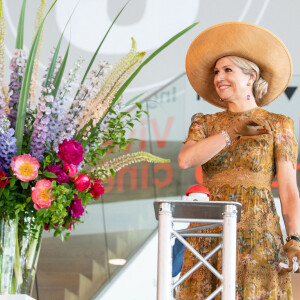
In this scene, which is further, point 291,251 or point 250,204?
point 250,204

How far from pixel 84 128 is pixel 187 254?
0.58 meters

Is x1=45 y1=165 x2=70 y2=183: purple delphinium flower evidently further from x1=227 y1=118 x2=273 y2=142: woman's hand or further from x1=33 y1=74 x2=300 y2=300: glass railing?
x1=33 y1=74 x2=300 y2=300: glass railing

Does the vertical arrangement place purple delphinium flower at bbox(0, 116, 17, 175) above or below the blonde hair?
below

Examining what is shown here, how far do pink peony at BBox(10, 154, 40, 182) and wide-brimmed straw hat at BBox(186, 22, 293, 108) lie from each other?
912mm

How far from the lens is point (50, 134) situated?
1773 millimetres

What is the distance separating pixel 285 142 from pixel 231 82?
26 centimetres

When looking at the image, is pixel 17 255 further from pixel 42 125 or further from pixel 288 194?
pixel 288 194

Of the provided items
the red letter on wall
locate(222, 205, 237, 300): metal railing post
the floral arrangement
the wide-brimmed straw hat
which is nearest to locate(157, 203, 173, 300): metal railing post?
locate(222, 205, 237, 300): metal railing post

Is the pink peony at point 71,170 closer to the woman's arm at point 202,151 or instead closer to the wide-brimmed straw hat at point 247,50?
the woman's arm at point 202,151

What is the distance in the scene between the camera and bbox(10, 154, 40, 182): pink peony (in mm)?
1683

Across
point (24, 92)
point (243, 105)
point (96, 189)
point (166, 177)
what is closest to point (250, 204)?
point (243, 105)

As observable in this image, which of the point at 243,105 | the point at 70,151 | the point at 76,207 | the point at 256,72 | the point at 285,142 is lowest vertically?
the point at 76,207

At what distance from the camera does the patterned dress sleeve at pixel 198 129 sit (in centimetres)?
229

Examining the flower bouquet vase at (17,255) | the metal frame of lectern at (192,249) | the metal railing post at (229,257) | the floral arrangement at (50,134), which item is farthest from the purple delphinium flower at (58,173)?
the metal railing post at (229,257)
